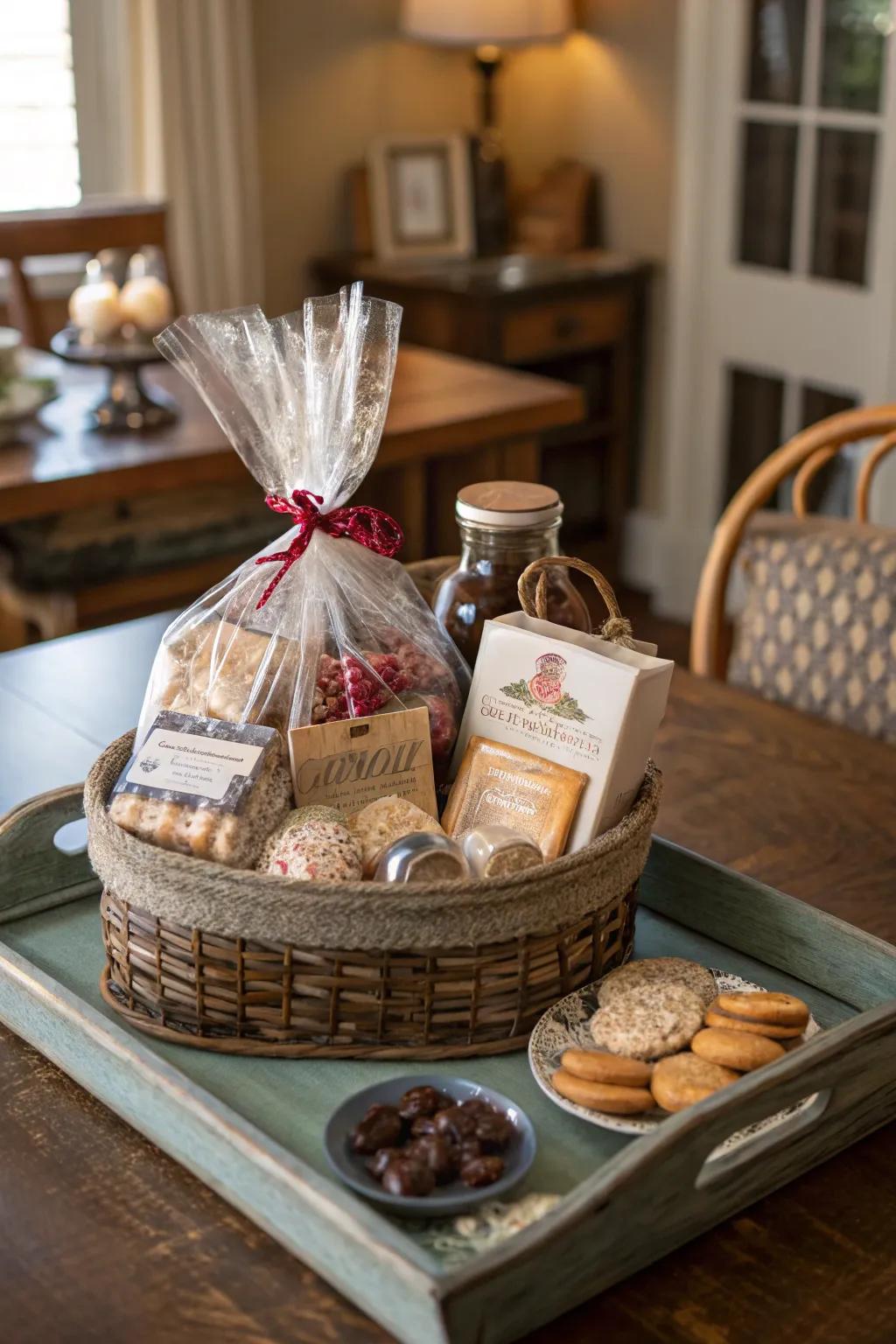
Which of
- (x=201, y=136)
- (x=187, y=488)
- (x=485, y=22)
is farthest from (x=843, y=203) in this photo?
(x=187, y=488)

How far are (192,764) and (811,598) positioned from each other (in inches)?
39.0

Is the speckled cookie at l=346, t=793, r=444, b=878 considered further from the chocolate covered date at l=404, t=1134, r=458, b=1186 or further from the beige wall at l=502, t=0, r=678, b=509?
the beige wall at l=502, t=0, r=678, b=509

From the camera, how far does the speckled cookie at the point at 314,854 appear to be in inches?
33.9

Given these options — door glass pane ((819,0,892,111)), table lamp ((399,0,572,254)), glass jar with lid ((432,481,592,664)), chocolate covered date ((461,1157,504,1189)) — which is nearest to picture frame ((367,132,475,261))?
table lamp ((399,0,572,254))

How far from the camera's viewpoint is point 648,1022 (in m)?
0.87

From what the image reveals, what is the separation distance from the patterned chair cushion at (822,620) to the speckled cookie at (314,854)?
0.89 meters

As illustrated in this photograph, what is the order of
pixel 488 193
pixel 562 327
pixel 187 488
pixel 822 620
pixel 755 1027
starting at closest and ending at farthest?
pixel 755 1027
pixel 822 620
pixel 187 488
pixel 562 327
pixel 488 193

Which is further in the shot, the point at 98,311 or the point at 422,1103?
the point at 98,311

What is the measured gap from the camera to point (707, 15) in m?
3.67

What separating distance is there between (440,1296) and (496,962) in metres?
0.24

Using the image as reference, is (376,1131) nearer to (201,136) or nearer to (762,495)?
(762,495)

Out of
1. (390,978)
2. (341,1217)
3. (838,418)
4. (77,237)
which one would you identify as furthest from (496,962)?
(77,237)

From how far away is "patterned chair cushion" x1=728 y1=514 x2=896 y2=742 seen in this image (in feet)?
5.44

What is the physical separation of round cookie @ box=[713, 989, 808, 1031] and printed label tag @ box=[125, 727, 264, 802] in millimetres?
311
